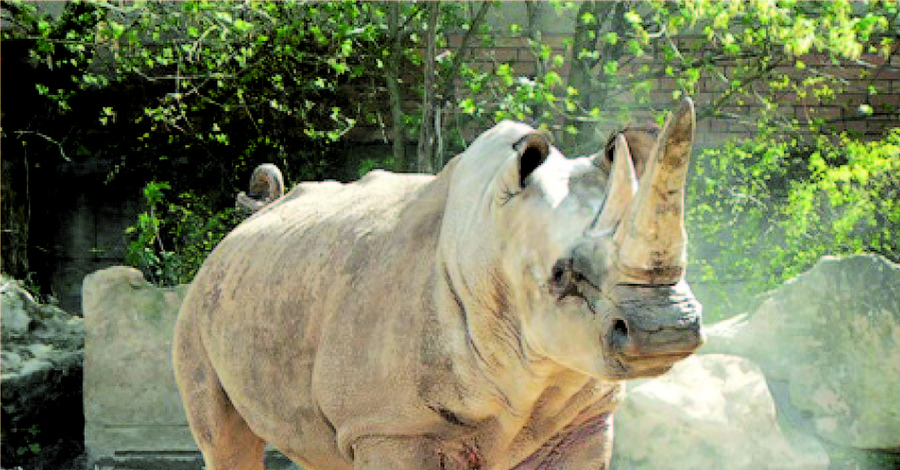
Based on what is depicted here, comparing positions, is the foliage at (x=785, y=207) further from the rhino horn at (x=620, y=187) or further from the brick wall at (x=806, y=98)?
the rhino horn at (x=620, y=187)

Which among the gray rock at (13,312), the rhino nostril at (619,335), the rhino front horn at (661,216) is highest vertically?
the rhino front horn at (661,216)

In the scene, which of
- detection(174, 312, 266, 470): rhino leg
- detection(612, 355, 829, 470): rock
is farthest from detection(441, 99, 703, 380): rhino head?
detection(612, 355, 829, 470): rock

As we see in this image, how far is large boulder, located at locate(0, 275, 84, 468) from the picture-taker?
290 inches

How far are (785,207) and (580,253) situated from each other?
5178 millimetres

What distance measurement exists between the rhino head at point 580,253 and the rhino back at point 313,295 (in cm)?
21

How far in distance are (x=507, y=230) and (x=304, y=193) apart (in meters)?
1.73

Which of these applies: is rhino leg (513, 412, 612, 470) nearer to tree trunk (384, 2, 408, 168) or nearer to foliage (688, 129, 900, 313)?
foliage (688, 129, 900, 313)

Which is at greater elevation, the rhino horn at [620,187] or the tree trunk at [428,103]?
the rhino horn at [620,187]

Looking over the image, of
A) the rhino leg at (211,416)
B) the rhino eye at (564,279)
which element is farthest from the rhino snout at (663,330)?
the rhino leg at (211,416)

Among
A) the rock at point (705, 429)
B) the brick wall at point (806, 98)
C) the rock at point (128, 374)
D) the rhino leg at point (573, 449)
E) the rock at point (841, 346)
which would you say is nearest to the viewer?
the rhino leg at point (573, 449)

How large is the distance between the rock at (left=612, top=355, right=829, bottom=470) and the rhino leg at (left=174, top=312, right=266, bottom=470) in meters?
1.86

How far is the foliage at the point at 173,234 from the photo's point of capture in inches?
340

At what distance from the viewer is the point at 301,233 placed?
14.0 feet

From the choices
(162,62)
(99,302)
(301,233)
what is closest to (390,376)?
(301,233)
